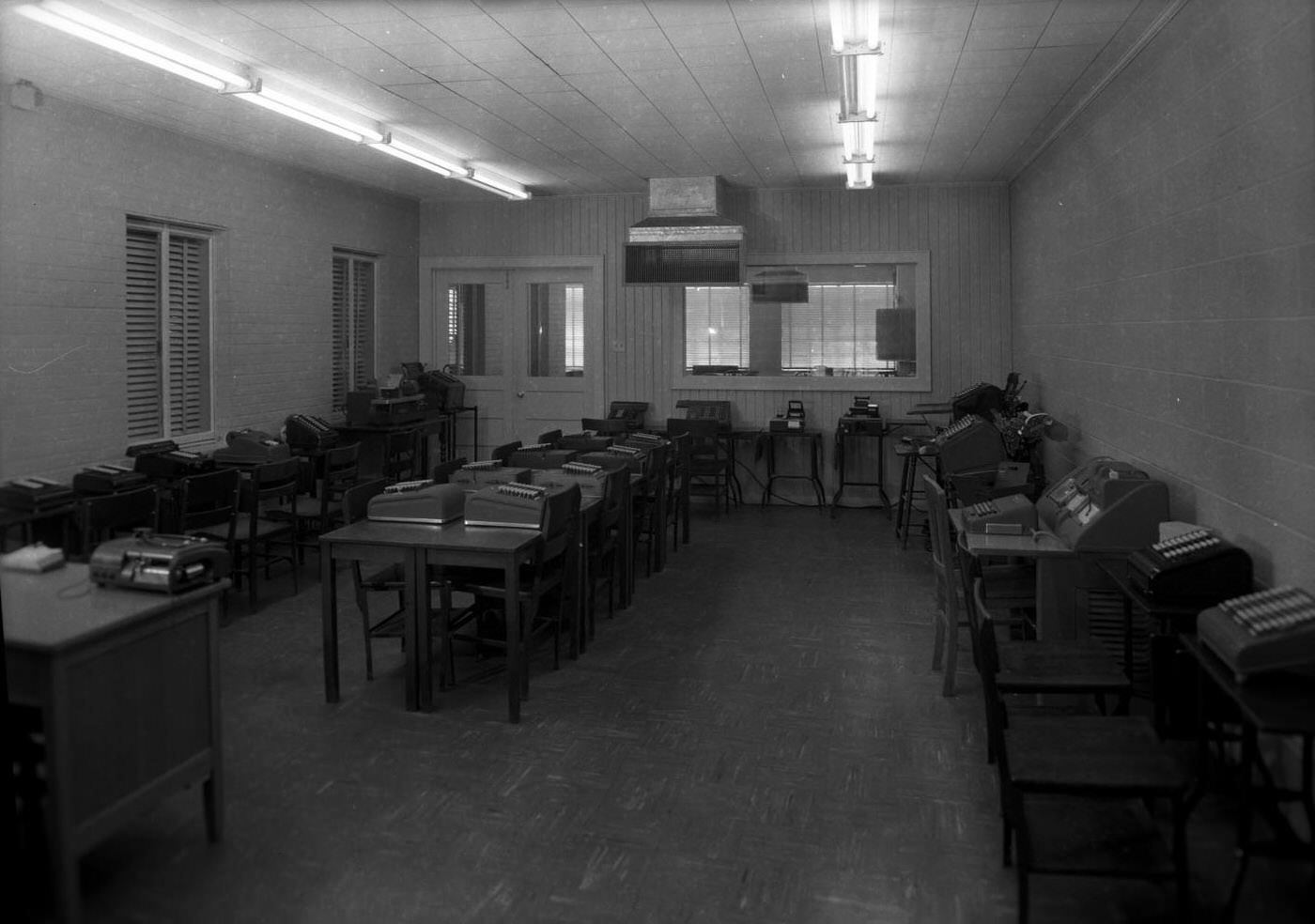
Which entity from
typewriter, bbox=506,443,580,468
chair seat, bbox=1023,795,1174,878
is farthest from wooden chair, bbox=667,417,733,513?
chair seat, bbox=1023,795,1174,878

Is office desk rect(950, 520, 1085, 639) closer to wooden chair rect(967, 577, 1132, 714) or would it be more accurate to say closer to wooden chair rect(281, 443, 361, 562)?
wooden chair rect(967, 577, 1132, 714)

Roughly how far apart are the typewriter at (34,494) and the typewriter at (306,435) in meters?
5.39

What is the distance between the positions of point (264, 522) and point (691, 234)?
554 cm

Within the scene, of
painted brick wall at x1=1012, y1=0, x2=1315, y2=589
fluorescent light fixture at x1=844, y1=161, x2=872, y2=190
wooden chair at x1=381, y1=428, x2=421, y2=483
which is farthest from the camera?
wooden chair at x1=381, y1=428, x2=421, y2=483

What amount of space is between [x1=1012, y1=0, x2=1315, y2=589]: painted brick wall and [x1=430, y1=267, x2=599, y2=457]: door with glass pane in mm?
5673

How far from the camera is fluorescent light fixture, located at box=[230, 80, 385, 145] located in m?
6.05

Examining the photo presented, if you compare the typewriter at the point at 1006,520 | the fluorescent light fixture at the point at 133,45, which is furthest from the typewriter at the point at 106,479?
the typewriter at the point at 1006,520

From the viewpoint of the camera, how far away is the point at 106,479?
3027 millimetres

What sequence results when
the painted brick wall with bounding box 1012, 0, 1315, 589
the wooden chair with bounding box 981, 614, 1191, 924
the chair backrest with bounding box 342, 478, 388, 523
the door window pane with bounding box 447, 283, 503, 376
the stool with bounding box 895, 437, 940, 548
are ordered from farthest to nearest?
the door window pane with bounding box 447, 283, 503, 376 → the stool with bounding box 895, 437, 940, 548 → the chair backrest with bounding box 342, 478, 388, 523 → the painted brick wall with bounding box 1012, 0, 1315, 589 → the wooden chair with bounding box 981, 614, 1191, 924

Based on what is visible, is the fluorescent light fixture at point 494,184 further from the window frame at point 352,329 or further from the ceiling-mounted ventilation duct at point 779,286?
the ceiling-mounted ventilation duct at point 779,286

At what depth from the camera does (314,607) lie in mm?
6223

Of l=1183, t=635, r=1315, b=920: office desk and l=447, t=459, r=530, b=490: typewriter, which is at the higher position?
l=447, t=459, r=530, b=490: typewriter

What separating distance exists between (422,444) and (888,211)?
550 cm

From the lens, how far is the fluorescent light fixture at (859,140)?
7270mm
